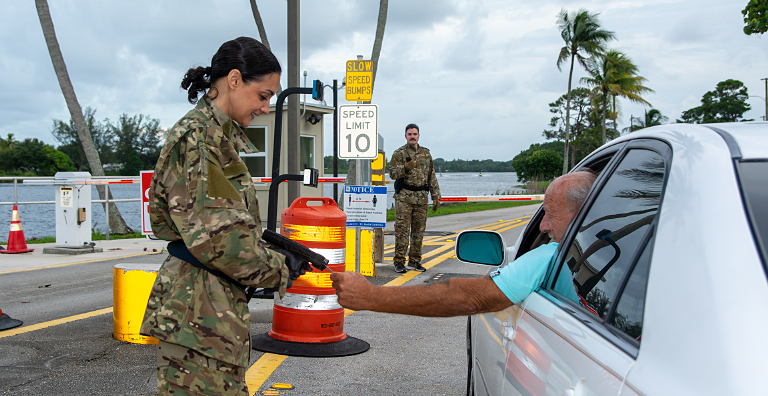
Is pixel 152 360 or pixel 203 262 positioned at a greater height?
pixel 203 262

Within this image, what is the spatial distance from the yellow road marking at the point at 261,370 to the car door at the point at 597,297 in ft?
8.01

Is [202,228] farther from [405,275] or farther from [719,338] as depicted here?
[405,275]

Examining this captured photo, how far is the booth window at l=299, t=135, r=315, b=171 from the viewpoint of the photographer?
1853 cm

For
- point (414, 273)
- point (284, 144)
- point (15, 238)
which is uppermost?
point (284, 144)

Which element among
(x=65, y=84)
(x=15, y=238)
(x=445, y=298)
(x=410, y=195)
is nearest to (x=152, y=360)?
(x=445, y=298)

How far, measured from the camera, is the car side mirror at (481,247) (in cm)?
287

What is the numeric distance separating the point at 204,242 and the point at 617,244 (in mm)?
1248

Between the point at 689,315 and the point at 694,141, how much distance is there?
0.51 meters

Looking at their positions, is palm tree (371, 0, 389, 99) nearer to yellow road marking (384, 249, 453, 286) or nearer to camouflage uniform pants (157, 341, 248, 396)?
yellow road marking (384, 249, 453, 286)

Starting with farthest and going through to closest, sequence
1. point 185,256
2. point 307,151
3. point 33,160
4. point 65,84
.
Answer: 1. point 33,160
2. point 307,151
3. point 65,84
4. point 185,256

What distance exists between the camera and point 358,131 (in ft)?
28.2

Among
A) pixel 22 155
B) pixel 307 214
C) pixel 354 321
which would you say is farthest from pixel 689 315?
pixel 22 155

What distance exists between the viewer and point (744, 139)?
1.38 metres

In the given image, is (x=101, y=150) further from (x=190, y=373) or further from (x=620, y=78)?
(x=190, y=373)
